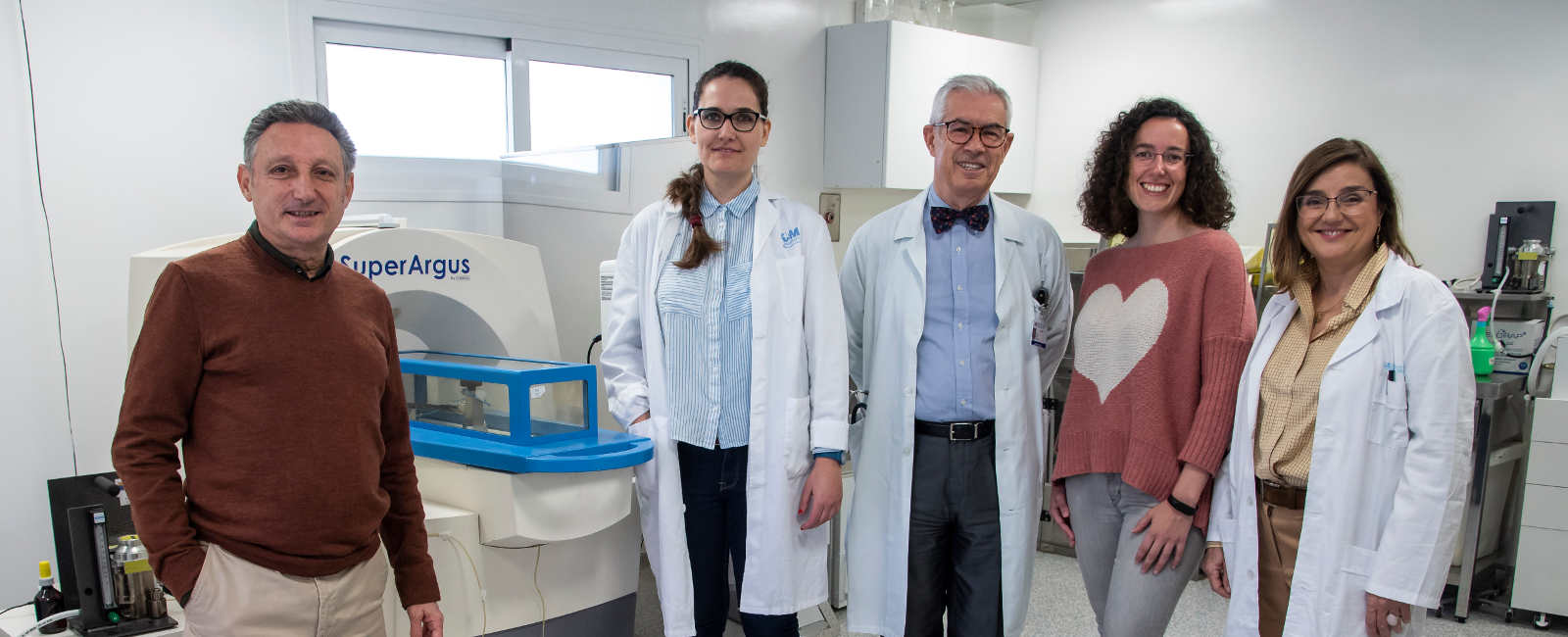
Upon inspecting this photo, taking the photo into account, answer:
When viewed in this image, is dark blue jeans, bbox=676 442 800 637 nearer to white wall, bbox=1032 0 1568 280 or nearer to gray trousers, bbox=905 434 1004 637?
gray trousers, bbox=905 434 1004 637

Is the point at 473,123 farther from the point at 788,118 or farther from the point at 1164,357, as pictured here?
the point at 1164,357

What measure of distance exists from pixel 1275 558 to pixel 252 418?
146cm

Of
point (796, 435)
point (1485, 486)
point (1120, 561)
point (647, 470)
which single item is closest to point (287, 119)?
point (647, 470)

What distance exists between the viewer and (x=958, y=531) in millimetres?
1787

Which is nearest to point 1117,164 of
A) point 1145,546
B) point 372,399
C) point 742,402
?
point 1145,546

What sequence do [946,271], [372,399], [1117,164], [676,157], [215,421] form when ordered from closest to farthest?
[215,421]
[372,399]
[1117,164]
[946,271]
[676,157]

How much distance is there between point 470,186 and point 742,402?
1855 millimetres

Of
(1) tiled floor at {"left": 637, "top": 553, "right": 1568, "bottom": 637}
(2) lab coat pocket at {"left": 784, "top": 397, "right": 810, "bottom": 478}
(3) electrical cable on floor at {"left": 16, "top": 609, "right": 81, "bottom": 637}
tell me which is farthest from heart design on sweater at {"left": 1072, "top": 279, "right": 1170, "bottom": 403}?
(3) electrical cable on floor at {"left": 16, "top": 609, "right": 81, "bottom": 637}

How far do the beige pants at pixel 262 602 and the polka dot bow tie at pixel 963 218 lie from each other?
1.14 m

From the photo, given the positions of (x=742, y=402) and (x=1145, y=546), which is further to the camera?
(x=742, y=402)

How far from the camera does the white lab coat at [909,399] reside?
1752 mm

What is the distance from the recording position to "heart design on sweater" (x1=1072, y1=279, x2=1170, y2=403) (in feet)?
5.22

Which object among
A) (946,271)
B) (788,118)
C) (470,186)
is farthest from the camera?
(788,118)

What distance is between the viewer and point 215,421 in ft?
3.89
